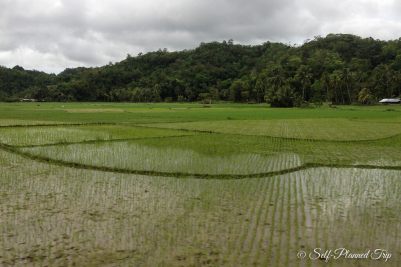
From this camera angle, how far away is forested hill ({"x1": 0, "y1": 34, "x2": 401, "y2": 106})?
225 feet

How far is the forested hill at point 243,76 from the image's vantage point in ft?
225

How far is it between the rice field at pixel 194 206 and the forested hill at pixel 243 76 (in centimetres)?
5091

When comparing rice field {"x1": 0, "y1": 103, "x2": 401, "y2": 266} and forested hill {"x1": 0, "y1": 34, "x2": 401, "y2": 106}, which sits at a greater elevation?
forested hill {"x1": 0, "y1": 34, "x2": 401, "y2": 106}

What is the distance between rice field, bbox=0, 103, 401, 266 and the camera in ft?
15.9

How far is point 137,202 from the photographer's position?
712cm

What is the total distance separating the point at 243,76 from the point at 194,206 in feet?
A: 296

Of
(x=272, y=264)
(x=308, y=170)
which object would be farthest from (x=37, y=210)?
(x=308, y=170)

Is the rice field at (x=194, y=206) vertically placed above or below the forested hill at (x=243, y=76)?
below

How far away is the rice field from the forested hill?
2004 inches

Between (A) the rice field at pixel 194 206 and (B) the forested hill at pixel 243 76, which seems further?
(B) the forested hill at pixel 243 76

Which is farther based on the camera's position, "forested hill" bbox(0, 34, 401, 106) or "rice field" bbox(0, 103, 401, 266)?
"forested hill" bbox(0, 34, 401, 106)

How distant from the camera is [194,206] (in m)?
6.87

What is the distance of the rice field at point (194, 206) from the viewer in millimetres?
4848

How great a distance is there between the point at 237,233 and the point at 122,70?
10609 centimetres
